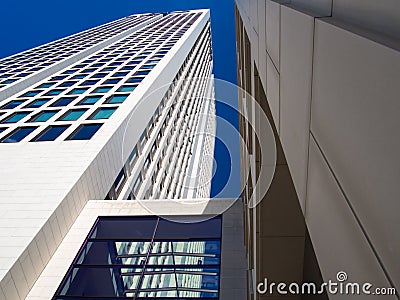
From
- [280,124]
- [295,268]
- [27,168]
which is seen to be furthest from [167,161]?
[280,124]

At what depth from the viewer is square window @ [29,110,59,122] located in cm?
2859

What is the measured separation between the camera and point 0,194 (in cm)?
1808

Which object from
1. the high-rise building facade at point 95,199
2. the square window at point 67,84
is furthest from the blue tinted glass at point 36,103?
the square window at point 67,84

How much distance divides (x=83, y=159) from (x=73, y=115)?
30.0 ft

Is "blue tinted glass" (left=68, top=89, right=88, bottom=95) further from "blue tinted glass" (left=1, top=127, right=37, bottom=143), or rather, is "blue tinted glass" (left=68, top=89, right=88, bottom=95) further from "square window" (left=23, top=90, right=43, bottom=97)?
"blue tinted glass" (left=1, top=127, right=37, bottom=143)

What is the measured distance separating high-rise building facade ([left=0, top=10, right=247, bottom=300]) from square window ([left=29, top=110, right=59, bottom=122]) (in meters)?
0.06

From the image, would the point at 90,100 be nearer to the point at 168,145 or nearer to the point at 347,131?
the point at 168,145

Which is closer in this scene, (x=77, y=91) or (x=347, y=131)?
(x=347, y=131)

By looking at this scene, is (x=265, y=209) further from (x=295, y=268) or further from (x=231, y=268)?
(x=231, y=268)

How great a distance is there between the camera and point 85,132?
25047 millimetres

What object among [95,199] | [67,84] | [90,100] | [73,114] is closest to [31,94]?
[67,84]

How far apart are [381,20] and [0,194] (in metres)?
19.5

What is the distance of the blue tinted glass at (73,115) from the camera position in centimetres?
2804

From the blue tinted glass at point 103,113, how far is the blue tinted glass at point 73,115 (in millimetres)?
1237
